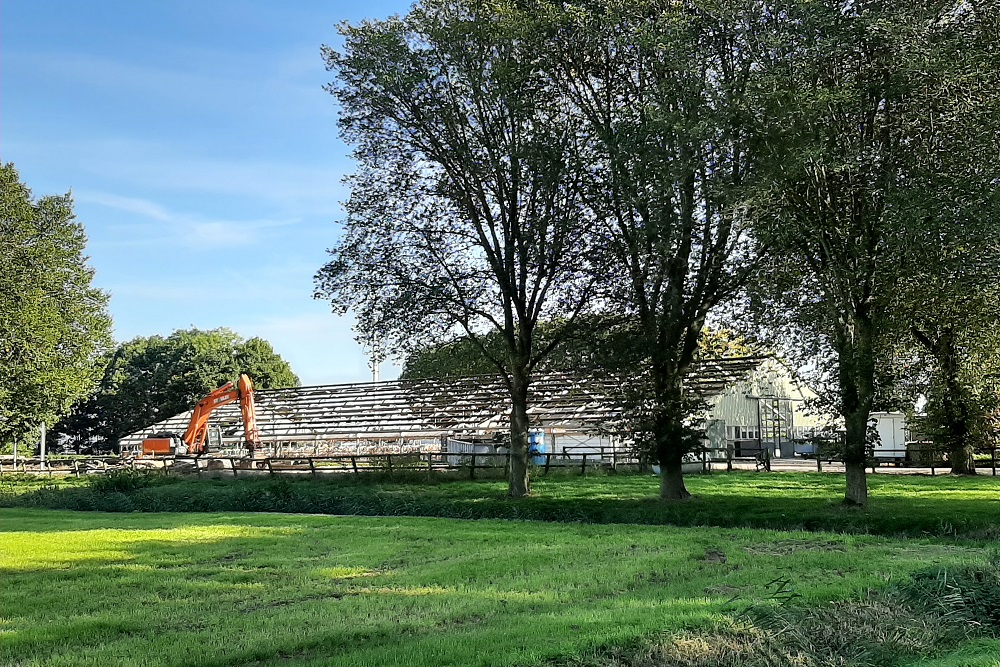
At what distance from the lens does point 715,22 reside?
20.7 meters

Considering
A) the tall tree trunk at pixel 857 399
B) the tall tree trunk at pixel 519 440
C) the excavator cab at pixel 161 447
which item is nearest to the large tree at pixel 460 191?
the tall tree trunk at pixel 519 440

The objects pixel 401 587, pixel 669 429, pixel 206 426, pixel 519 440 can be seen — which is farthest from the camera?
pixel 206 426

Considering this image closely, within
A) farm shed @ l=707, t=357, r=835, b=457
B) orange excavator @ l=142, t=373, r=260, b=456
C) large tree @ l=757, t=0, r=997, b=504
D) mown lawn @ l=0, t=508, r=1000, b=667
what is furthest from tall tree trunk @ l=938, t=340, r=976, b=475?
orange excavator @ l=142, t=373, r=260, b=456

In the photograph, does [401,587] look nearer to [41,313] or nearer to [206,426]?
[41,313]

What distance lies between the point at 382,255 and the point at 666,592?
16.3 m

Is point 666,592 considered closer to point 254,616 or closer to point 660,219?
point 254,616

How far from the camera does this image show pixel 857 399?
20.1 m

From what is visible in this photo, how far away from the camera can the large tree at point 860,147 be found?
17.7 m

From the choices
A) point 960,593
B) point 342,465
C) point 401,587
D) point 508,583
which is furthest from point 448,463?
point 960,593

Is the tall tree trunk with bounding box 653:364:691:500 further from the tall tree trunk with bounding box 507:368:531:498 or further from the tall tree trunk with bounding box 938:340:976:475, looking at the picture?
the tall tree trunk with bounding box 938:340:976:475

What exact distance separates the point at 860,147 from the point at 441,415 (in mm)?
26479

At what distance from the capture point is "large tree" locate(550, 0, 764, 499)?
19.8 meters

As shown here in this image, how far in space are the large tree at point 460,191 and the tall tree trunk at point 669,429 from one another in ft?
11.1

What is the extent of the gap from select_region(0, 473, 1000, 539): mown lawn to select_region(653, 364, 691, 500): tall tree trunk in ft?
2.19
